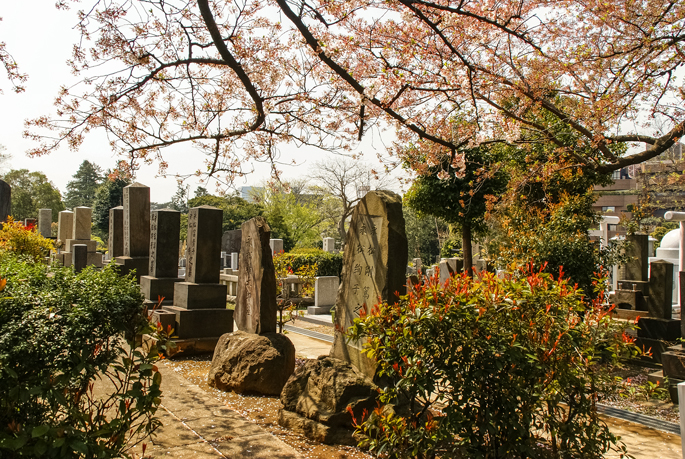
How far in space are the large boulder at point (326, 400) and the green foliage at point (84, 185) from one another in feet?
217

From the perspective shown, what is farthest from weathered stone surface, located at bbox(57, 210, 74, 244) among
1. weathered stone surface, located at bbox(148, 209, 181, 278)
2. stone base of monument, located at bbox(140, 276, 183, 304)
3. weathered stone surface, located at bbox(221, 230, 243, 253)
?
stone base of monument, located at bbox(140, 276, 183, 304)

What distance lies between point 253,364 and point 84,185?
68.1 meters

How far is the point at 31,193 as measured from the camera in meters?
41.3

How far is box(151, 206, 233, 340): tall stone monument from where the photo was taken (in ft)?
26.1

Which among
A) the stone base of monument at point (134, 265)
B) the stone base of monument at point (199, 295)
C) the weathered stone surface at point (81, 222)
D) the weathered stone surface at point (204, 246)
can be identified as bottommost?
the stone base of monument at point (199, 295)

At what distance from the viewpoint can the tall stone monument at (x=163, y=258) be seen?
934 centimetres

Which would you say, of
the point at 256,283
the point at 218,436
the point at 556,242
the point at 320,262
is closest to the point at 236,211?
the point at 320,262

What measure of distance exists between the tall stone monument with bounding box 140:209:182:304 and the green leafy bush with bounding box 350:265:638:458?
283 inches

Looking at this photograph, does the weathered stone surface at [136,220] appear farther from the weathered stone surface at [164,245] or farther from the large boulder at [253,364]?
the large boulder at [253,364]

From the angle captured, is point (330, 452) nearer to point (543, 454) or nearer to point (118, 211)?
point (543, 454)

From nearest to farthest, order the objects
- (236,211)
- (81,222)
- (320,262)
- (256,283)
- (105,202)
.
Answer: (256,283), (320,262), (81,222), (105,202), (236,211)

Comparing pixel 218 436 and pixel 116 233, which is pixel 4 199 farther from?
pixel 218 436

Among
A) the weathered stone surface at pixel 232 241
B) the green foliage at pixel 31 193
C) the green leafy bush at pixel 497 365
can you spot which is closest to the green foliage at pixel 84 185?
the green foliage at pixel 31 193

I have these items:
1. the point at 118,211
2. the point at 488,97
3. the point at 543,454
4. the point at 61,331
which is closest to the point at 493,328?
the point at 543,454
